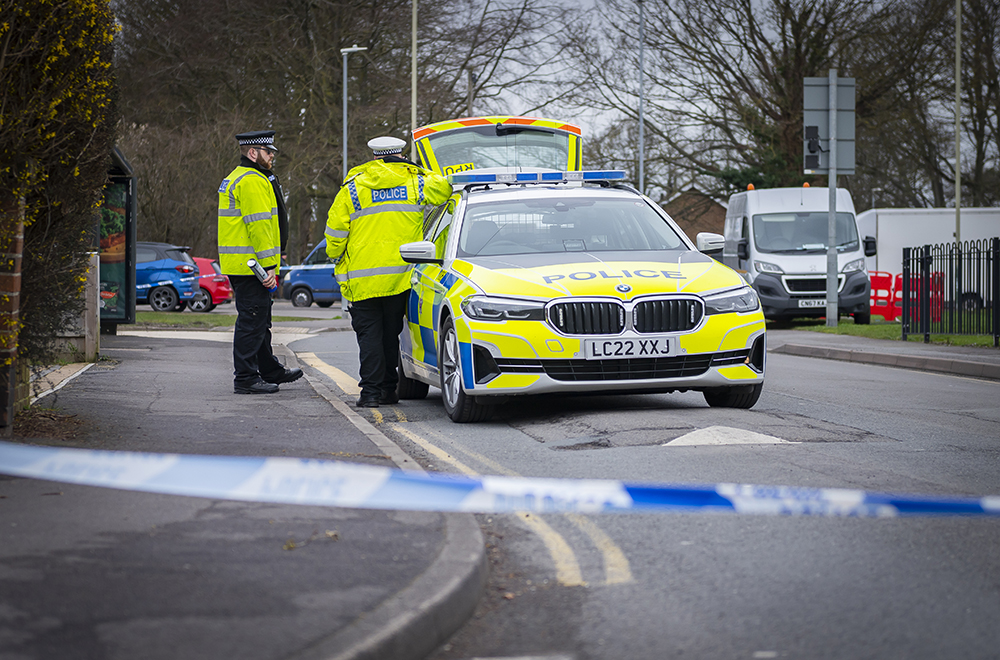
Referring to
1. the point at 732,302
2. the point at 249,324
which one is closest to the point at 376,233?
the point at 249,324

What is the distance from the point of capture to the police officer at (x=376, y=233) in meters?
9.34

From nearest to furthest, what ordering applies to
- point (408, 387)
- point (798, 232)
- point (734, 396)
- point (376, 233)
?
1. point (734, 396)
2. point (376, 233)
3. point (408, 387)
4. point (798, 232)

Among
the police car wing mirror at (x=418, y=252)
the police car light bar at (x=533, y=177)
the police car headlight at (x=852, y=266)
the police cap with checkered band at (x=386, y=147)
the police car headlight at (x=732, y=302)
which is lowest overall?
the police car headlight at (x=732, y=302)

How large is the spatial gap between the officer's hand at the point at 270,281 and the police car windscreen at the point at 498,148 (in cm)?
525

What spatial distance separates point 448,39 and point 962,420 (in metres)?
32.4

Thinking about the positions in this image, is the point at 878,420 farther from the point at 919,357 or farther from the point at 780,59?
the point at 780,59

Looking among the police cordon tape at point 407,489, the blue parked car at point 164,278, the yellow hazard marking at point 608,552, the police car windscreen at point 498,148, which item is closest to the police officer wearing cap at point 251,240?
the police cordon tape at point 407,489

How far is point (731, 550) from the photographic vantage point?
15.6 ft

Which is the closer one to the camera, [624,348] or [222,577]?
[222,577]

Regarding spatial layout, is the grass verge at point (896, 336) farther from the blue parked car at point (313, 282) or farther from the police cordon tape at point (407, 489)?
the blue parked car at point (313, 282)

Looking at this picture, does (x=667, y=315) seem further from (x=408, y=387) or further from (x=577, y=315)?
(x=408, y=387)

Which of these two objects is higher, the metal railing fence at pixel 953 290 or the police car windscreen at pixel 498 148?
the police car windscreen at pixel 498 148

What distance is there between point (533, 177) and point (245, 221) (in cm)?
245

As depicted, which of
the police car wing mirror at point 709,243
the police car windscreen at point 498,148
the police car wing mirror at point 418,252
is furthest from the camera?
the police car windscreen at point 498,148
